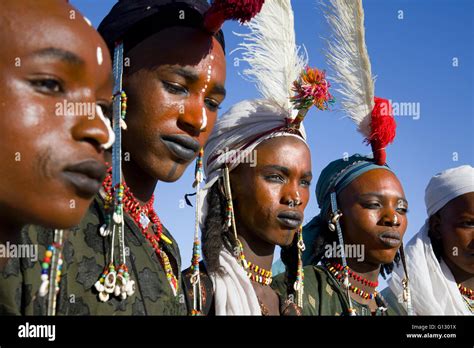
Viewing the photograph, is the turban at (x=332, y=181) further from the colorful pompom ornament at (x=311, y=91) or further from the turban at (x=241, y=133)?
the colorful pompom ornament at (x=311, y=91)

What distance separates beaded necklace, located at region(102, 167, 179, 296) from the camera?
3.26 m

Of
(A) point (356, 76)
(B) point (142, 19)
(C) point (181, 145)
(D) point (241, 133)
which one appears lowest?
(C) point (181, 145)

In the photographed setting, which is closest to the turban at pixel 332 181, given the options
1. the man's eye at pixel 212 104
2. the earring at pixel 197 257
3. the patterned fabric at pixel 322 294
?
the patterned fabric at pixel 322 294

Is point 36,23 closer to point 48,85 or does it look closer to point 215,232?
point 48,85

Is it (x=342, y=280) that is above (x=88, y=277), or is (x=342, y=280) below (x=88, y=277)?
above

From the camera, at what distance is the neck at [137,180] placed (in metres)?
3.35

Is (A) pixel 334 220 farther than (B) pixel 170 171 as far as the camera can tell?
Yes

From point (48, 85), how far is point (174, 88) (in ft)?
3.98

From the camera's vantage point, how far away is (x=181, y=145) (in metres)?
3.31

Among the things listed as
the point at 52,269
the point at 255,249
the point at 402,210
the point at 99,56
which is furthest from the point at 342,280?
the point at 99,56
